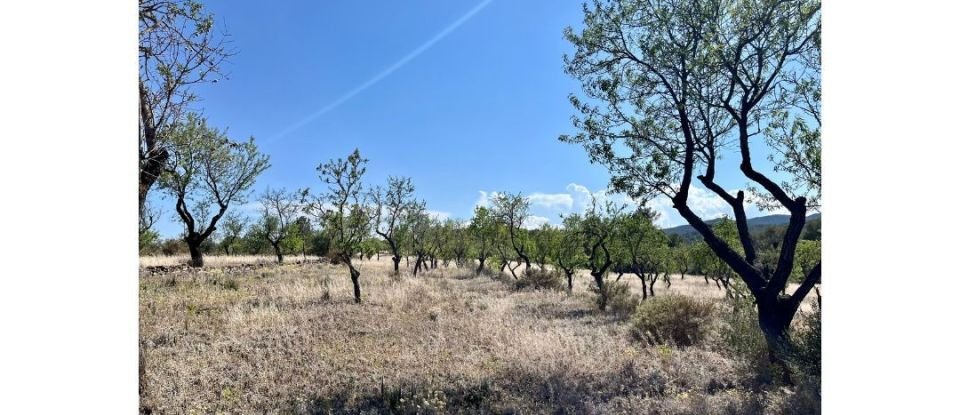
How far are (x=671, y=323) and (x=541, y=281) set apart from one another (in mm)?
8891

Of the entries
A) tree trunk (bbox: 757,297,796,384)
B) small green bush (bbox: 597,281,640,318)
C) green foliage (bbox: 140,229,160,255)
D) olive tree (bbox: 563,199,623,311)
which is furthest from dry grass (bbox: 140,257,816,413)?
green foliage (bbox: 140,229,160,255)

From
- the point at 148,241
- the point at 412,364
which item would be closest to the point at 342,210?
the point at 412,364

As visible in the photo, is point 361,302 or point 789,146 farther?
point 361,302

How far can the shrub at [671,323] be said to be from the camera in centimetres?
671

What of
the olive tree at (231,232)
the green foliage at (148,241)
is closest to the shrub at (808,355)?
the green foliage at (148,241)

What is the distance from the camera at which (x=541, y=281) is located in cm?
1562

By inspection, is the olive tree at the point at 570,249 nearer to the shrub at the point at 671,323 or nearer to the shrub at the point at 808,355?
the shrub at the point at 671,323

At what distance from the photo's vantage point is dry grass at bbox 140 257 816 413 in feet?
13.3
